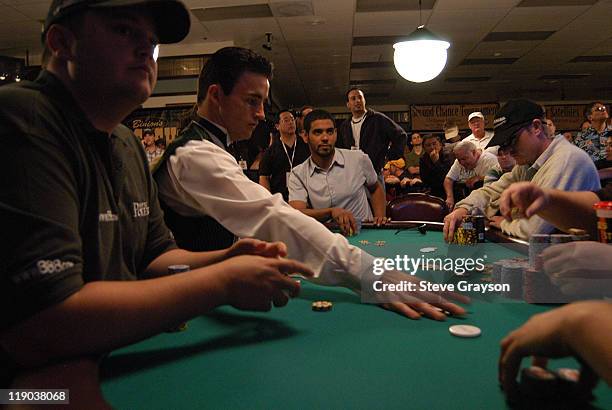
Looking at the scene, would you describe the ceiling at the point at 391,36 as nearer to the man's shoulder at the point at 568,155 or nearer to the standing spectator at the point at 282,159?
the standing spectator at the point at 282,159

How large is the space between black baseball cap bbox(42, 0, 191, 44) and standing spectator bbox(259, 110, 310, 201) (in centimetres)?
352

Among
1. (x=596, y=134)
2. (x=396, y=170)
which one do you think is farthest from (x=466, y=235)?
(x=396, y=170)

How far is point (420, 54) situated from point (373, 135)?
105cm

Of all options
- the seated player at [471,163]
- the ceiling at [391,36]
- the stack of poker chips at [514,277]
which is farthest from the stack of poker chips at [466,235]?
the ceiling at [391,36]

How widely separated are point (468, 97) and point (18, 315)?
13.4m

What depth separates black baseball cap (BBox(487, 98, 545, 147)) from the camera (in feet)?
8.87

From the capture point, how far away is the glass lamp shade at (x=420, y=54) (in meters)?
4.16

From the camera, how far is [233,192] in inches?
59.2

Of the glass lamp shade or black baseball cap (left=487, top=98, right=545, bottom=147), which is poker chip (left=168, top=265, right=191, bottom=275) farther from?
the glass lamp shade

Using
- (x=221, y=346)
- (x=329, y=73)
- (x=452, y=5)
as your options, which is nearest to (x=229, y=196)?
(x=221, y=346)

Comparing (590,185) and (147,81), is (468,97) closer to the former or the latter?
(590,185)

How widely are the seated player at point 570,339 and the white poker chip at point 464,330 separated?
0.31 m

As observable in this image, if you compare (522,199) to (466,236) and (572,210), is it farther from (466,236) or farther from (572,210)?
(466,236)

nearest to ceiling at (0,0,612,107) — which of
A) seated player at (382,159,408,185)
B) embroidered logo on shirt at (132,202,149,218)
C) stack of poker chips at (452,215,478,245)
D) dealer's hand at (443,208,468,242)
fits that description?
seated player at (382,159,408,185)
